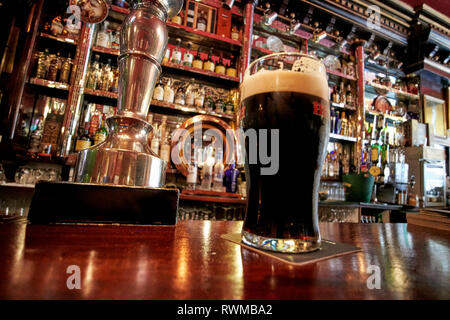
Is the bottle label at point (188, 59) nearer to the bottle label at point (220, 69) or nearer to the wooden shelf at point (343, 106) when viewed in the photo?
the bottle label at point (220, 69)

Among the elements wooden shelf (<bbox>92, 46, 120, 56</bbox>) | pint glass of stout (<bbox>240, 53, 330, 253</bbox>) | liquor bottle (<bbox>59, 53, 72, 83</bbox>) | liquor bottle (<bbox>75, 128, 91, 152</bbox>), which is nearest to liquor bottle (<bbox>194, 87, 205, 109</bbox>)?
wooden shelf (<bbox>92, 46, 120, 56</bbox>)

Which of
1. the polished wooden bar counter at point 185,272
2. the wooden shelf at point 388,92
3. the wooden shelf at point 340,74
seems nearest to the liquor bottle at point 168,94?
the wooden shelf at point 340,74

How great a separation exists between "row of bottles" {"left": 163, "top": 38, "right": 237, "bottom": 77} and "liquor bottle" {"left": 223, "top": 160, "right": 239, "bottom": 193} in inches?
→ 43.2

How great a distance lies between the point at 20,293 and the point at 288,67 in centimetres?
44

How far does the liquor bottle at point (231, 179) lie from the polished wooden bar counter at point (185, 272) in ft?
6.89

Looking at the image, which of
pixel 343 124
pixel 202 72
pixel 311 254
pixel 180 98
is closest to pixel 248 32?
pixel 202 72

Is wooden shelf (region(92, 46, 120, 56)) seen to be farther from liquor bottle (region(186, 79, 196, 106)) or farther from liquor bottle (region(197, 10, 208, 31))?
liquor bottle (region(197, 10, 208, 31))

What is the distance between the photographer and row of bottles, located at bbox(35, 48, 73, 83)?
216 centimetres

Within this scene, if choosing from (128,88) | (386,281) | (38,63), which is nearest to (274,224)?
(386,281)
